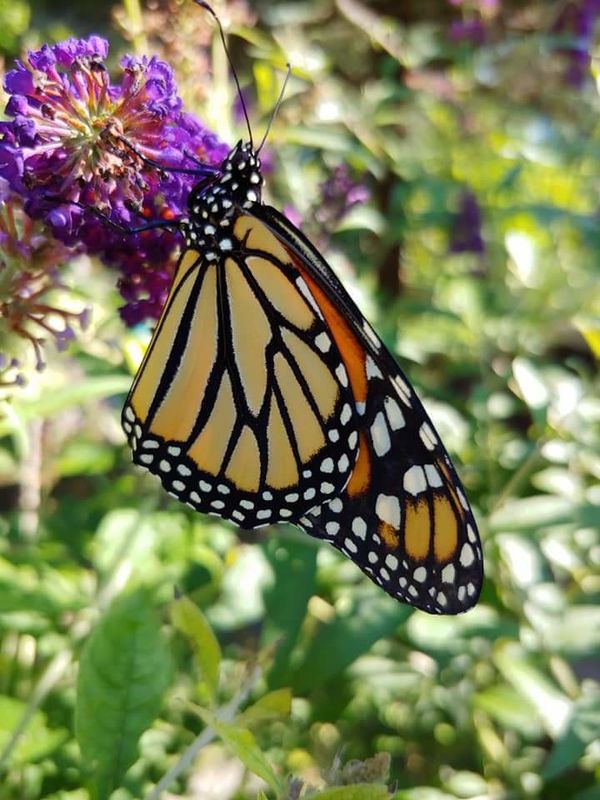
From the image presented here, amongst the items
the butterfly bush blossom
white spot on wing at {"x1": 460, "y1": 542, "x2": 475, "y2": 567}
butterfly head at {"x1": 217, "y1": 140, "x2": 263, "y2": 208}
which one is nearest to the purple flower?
the butterfly bush blossom

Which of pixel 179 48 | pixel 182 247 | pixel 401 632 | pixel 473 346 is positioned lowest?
pixel 401 632

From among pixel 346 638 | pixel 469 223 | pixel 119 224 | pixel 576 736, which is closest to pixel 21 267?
pixel 119 224

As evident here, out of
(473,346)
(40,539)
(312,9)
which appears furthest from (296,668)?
(312,9)

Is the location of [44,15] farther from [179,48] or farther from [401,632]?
[401,632]

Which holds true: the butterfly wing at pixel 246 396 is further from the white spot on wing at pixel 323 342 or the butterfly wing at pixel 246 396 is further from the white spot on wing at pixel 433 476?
the white spot on wing at pixel 433 476

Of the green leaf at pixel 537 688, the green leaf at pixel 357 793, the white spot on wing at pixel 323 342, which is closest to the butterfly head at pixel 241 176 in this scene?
the white spot on wing at pixel 323 342

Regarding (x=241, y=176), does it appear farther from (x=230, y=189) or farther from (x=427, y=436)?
(x=427, y=436)
